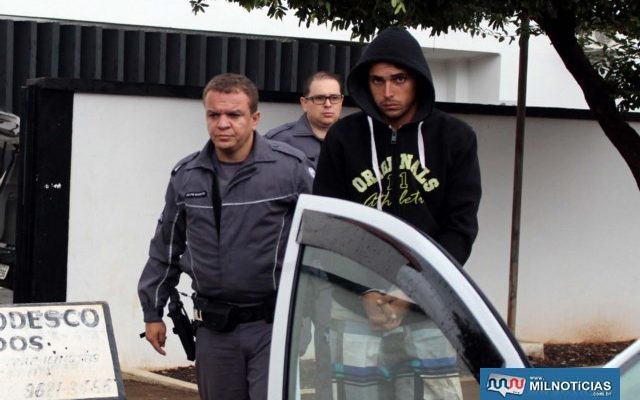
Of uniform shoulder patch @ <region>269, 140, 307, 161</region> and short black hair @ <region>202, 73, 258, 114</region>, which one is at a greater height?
short black hair @ <region>202, 73, 258, 114</region>

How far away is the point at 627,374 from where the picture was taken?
2.66 meters

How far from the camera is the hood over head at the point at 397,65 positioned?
4062 mm

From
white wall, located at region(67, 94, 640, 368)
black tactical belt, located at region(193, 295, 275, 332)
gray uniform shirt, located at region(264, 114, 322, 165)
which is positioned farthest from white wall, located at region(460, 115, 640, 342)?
black tactical belt, located at region(193, 295, 275, 332)

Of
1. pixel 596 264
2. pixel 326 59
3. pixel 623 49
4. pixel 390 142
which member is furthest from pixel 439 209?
pixel 326 59

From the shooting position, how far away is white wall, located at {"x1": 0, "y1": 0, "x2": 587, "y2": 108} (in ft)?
41.2

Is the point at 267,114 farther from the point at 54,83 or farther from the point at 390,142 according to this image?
the point at 390,142

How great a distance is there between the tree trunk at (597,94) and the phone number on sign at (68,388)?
4449 mm

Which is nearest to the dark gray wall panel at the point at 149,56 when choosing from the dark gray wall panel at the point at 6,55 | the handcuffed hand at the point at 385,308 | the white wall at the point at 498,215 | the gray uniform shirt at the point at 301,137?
the dark gray wall panel at the point at 6,55

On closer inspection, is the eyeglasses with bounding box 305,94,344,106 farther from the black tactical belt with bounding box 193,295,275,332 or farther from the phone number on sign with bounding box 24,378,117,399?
the black tactical belt with bounding box 193,295,275,332

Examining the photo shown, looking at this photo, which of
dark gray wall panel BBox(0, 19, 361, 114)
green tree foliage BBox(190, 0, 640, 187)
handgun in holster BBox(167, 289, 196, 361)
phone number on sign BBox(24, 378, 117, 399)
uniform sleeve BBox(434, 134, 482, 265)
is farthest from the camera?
dark gray wall panel BBox(0, 19, 361, 114)

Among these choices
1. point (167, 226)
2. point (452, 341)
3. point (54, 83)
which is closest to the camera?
point (452, 341)

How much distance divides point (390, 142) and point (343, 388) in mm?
1235

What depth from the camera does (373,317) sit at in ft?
9.66

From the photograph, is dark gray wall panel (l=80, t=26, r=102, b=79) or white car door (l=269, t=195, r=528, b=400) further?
dark gray wall panel (l=80, t=26, r=102, b=79)
